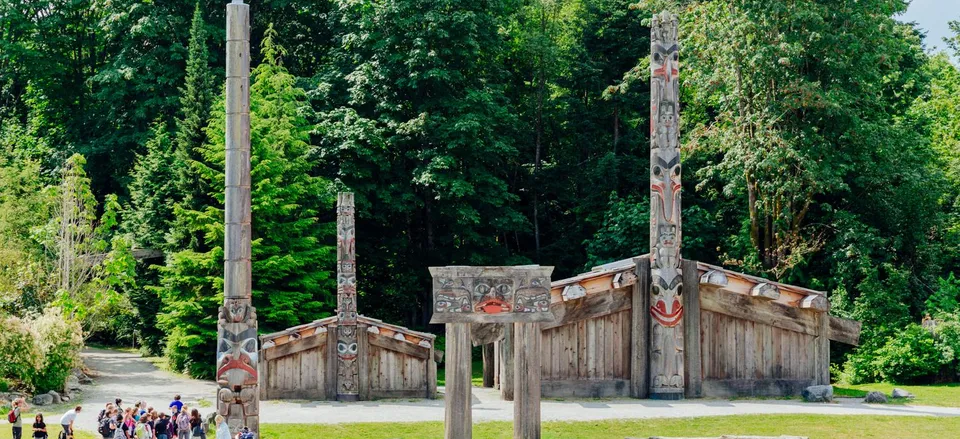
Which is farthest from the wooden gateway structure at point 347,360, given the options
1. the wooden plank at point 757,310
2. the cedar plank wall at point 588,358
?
the wooden plank at point 757,310

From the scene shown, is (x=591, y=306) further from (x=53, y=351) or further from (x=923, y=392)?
(x=53, y=351)

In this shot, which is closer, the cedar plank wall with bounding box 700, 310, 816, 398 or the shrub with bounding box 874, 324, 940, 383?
the cedar plank wall with bounding box 700, 310, 816, 398

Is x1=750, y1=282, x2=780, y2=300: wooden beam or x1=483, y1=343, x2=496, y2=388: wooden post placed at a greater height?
x1=750, y1=282, x2=780, y2=300: wooden beam

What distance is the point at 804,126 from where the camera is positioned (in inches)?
1316

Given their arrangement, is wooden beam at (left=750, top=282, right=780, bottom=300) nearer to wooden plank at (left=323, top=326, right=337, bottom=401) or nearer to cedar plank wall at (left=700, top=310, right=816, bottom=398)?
cedar plank wall at (left=700, top=310, right=816, bottom=398)

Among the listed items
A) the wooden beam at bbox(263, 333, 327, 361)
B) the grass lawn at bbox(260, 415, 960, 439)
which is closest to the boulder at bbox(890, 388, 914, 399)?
the grass lawn at bbox(260, 415, 960, 439)

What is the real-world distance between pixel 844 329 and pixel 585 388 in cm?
622

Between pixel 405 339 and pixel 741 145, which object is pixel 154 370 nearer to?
pixel 405 339

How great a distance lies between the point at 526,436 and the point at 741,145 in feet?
58.7

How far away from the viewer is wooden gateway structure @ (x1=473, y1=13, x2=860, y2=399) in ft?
80.2

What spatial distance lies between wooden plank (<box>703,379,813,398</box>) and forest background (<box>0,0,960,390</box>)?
A: 497cm

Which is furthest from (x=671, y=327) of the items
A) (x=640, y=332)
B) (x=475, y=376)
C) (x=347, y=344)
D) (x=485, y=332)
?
(x=475, y=376)

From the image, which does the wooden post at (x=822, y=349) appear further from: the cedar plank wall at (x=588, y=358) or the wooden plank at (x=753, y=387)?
the cedar plank wall at (x=588, y=358)

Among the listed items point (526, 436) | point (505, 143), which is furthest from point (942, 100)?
point (526, 436)
